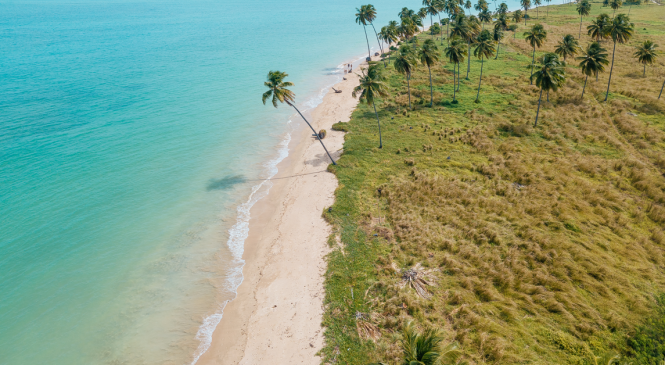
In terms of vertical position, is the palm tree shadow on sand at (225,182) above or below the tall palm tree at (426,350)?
below

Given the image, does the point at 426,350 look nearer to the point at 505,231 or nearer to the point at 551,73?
the point at 505,231

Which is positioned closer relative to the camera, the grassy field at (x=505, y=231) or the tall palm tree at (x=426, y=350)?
the tall palm tree at (x=426, y=350)

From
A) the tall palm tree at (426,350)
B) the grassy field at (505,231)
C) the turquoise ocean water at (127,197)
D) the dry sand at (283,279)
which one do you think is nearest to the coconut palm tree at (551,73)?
the grassy field at (505,231)

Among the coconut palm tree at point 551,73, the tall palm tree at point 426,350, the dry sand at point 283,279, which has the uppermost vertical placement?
the coconut palm tree at point 551,73

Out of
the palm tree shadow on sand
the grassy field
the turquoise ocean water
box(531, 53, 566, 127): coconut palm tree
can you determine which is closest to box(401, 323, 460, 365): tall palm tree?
the grassy field

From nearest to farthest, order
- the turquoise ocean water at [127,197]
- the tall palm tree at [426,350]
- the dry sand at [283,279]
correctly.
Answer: the tall palm tree at [426,350]
the dry sand at [283,279]
the turquoise ocean water at [127,197]

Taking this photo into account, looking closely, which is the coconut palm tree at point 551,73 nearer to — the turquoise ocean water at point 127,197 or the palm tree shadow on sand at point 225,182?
the turquoise ocean water at point 127,197

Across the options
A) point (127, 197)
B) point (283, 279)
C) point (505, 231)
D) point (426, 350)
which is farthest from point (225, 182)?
point (426, 350)
